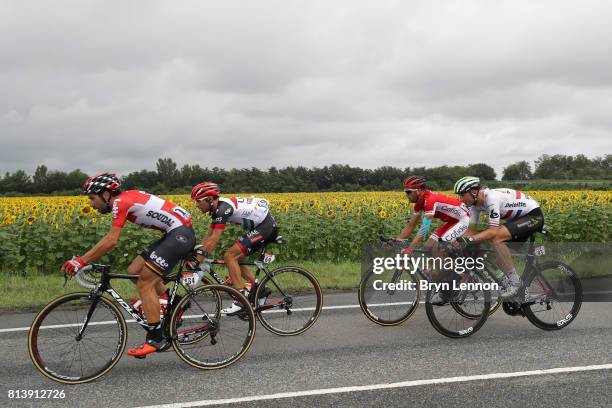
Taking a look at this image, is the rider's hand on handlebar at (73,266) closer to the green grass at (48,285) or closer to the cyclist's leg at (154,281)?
the cyclist's leg at (154,281)

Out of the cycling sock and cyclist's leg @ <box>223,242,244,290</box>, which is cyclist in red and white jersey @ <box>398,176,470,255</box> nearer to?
cyclist's leg @ <box>223,242,244,290</box>

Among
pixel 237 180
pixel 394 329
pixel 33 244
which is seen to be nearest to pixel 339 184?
pixel 237 180

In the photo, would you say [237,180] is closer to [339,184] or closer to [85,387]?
[339,184]

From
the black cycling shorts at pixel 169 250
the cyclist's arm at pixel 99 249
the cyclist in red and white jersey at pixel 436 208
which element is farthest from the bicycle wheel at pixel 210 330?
the cyclist in red and white jersey at pixel 436 208

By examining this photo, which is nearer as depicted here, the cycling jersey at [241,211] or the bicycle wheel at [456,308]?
the bicycle wheel at [456,308]

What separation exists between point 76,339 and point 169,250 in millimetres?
1276

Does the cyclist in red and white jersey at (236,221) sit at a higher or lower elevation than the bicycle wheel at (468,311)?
higher

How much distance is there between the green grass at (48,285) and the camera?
348 inches

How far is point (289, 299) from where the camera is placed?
7.04 meters

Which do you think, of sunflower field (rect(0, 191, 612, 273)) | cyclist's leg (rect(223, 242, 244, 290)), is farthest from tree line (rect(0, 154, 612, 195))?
cyclist's leg (rect(223, 242, 244, 290))

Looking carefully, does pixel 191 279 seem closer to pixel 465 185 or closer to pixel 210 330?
pixel 210 330

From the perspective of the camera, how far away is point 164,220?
5.63 meters

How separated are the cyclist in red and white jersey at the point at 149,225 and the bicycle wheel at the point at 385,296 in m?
2.75

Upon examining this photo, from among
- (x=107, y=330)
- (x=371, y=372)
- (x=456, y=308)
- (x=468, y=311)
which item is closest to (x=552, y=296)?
(x=468, y=311)
